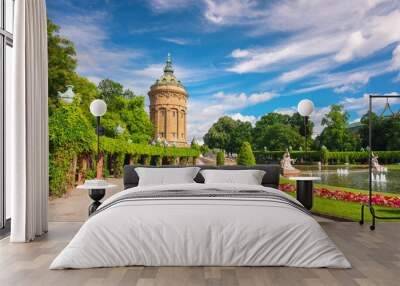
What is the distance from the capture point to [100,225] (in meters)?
2.99

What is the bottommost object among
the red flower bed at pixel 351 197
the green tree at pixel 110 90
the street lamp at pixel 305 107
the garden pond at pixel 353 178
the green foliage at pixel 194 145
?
the red flower bed at pixel 351 197

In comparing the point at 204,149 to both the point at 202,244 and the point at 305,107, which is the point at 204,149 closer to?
the point at 305,107

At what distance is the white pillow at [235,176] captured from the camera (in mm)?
4727

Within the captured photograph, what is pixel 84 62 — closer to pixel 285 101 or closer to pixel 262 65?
pixel 262 65

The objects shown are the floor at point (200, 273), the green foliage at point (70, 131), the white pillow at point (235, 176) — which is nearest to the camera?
the floor at point (200, 273)

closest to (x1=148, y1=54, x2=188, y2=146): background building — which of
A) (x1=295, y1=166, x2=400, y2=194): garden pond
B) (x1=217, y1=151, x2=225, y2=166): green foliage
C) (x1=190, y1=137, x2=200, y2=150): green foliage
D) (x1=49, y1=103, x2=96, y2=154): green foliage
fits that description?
(x1=190, y1=137, x2=200, y2=150): green foliage

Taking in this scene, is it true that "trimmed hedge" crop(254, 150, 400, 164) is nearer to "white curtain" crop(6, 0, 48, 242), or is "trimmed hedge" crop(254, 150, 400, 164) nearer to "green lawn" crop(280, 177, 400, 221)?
"green lawn" crop(280, 177, 400, 221)

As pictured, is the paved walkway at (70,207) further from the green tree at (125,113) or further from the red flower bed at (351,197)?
the red flower bed at (351,197)

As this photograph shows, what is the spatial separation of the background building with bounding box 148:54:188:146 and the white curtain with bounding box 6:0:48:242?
2.29 m

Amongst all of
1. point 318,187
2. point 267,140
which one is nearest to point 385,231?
point 318,187

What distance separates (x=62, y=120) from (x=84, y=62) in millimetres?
1034

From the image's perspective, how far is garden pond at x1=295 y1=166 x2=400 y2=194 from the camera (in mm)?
5676

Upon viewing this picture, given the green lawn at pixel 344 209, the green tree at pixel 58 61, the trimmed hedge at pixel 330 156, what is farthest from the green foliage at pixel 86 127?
the green lawn at pixel 344 209

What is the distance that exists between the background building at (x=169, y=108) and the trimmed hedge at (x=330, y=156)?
1350mm
